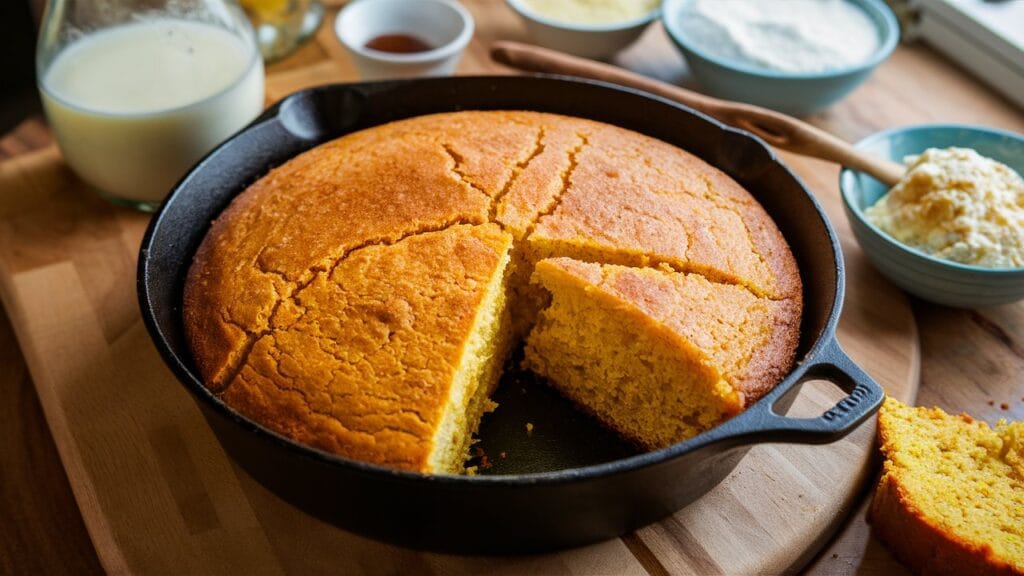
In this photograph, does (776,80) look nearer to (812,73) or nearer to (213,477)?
(812,73)

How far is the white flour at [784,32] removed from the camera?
3.13 meters

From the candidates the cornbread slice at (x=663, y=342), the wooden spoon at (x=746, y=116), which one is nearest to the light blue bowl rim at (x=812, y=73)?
the wooden spoon at (x=746, y=116)

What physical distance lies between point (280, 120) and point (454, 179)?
625mm

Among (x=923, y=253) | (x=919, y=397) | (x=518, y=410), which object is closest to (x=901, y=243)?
(x=923, y=253)

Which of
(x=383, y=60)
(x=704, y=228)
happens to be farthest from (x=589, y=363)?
(x=383, y=60)

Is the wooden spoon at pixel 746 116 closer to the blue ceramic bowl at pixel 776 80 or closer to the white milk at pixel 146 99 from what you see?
the blue ceramic bowl at pixel 776 80

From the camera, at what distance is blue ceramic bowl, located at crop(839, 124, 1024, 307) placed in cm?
226

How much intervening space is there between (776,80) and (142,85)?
2.15 metres

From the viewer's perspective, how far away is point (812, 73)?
117 inches

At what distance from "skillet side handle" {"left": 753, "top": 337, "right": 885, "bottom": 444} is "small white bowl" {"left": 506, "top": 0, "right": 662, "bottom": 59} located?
192 cm

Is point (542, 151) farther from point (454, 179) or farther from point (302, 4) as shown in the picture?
point (302, 4)

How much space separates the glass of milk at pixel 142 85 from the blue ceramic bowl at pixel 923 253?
1995 millimetres

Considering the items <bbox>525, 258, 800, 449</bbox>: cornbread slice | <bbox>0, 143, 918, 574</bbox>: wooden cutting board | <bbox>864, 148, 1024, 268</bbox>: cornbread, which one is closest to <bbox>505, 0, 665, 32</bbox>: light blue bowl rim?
<bbox>864, 148, 1024, 268</bbox>: cornbread

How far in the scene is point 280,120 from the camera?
246cm
